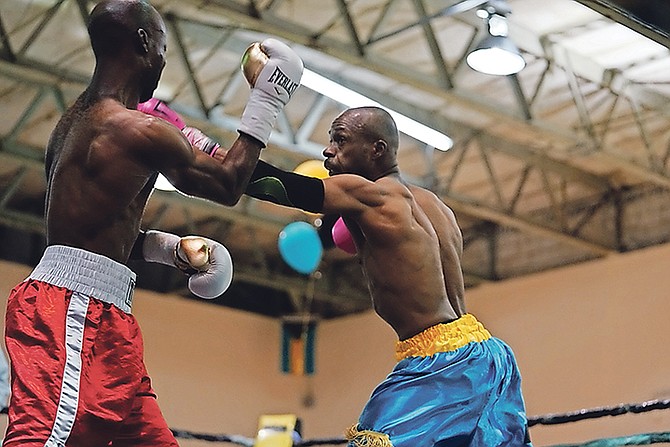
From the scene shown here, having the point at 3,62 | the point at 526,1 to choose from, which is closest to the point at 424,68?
the point at 526,1

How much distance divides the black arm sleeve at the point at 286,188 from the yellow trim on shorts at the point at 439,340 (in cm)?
36

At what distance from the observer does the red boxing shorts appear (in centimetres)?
190

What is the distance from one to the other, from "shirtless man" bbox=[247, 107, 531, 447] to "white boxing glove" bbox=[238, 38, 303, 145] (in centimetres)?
22

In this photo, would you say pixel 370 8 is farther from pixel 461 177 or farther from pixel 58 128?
pixel 58 128

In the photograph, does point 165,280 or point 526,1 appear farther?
point 165,280

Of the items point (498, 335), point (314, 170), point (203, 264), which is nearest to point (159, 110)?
point (203, 264)

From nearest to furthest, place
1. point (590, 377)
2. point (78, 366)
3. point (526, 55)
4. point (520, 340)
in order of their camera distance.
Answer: point (78, 366)
point (526, 55)
point (590, 377)
point (520, 340)

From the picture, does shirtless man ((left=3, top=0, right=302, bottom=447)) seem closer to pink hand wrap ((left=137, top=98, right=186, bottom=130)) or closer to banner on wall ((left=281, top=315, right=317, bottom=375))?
pink hand wrap ((left=137, top=98, right=186, bottom=130))

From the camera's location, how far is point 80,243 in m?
2.06

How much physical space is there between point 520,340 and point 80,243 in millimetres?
6567

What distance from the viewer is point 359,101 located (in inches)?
253

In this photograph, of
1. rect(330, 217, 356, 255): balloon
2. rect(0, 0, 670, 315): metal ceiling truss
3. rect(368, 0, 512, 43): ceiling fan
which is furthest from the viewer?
rect(0, 0, 670, 315): metal ceiling truss

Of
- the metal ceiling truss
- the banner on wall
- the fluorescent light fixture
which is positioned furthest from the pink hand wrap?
the banner on wall

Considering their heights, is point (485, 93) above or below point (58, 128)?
above
